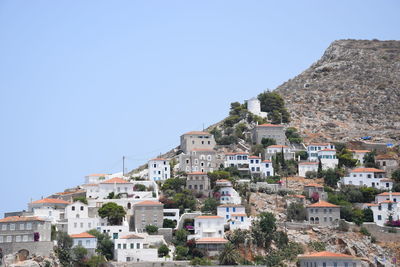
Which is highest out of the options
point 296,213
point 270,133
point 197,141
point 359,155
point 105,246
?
point 270,133

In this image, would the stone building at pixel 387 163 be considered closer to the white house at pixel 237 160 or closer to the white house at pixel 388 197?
the white house at pixel 388 197

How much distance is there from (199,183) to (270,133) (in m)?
Answer: 19.6

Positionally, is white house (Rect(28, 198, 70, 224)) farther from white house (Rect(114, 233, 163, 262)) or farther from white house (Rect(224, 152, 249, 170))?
white house (Rect(224, 152, 249, 170))

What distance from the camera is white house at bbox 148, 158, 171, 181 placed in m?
94.1

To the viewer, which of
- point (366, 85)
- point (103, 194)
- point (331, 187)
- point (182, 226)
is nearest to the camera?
point (182, 226)

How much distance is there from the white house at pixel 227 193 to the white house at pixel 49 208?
17.7 m

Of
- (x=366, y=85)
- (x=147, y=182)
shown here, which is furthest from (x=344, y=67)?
(x=147, y=182)

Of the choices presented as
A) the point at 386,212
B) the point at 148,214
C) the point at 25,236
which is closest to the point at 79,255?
the point at 25,236

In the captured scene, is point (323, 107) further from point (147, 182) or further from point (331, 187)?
point (147, 182)

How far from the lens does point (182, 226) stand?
266 feet

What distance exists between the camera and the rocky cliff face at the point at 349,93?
392 feet

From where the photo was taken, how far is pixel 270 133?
343ft

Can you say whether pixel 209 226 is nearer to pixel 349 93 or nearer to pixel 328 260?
pixel 328 260

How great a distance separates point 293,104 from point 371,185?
127 feet
